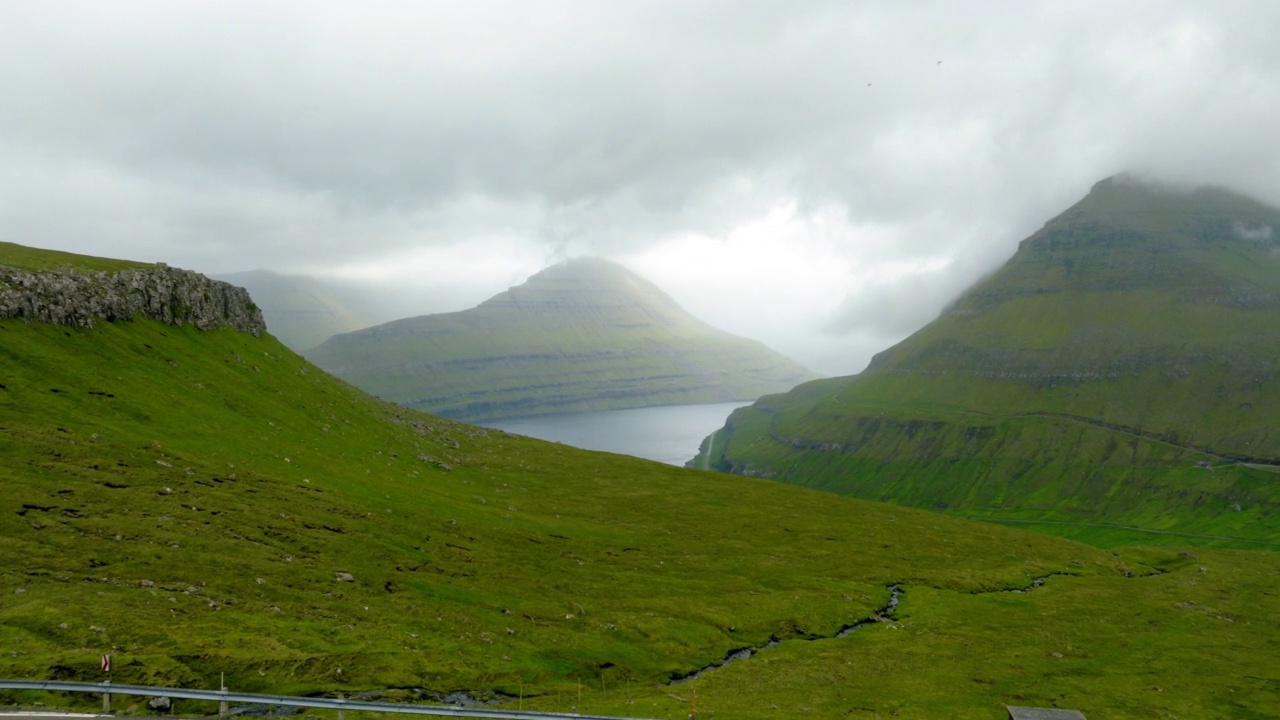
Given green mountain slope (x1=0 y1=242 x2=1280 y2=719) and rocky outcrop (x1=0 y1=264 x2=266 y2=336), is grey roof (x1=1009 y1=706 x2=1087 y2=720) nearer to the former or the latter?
green mountain slope (x1=0 y1=242 x2=1280 y2=719)

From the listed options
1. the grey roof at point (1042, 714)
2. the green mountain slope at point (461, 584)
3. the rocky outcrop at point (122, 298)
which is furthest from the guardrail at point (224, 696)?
the rocky outcrop at point (122, 298)

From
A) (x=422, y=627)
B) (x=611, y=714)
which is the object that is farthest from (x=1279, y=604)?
(x=422, y=627)

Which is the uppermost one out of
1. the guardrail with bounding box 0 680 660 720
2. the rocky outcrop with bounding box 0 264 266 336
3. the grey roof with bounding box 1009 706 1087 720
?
the rocky outcrop with bounding box 0 264 266 336

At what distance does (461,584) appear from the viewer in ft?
208

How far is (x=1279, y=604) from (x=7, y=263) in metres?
177

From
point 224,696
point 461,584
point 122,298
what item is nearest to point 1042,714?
point 224,696

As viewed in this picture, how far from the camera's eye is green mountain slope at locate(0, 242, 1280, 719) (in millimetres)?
43000

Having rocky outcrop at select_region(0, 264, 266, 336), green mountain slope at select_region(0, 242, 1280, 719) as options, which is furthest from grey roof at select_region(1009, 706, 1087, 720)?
rocky outcrop at select_region(0, 264, 266, 336)

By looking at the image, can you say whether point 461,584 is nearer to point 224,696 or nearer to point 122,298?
point 224,696

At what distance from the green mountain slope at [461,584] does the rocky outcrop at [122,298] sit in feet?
8.70

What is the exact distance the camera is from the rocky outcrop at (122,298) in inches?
3209

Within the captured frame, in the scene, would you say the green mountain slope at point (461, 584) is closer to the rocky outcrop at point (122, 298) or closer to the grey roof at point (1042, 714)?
the rocky outcrop at point (122, 298)

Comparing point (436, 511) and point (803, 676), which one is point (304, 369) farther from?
point (803, 676)

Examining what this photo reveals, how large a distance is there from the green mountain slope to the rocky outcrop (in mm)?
2652
